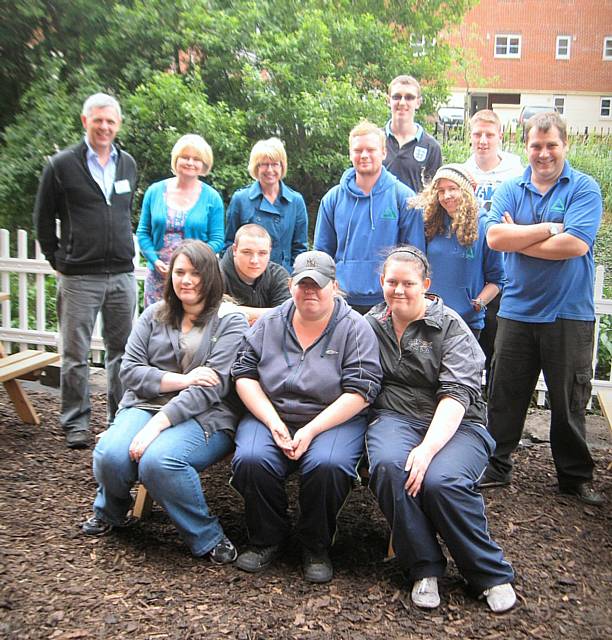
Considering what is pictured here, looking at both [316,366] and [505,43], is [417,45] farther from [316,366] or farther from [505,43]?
[316,366]

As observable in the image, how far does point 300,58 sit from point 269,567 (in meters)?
7.15

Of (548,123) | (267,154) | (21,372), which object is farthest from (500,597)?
(21,372)

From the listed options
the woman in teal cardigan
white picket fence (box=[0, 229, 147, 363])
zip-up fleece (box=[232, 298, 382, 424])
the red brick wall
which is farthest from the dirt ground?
the red brick wall

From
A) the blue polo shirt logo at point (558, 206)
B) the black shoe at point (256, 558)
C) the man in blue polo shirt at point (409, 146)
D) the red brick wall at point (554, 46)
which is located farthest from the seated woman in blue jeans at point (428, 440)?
the red brick wall at point (554, 46)

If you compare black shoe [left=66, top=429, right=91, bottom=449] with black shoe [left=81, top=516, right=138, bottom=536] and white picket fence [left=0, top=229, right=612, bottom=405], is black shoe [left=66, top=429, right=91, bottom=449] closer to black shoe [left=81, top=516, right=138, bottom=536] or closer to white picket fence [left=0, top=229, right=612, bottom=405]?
black shoe [left=81, top=516, right=138, bottom=536]

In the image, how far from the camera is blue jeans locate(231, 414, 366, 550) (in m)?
3.07

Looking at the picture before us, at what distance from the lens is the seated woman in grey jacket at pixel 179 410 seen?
10.5ft

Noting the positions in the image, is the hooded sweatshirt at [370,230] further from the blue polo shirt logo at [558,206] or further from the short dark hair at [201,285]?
the short dark hair at [201,285]

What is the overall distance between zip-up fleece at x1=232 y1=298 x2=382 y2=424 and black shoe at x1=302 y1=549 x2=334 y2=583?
0.60 meters

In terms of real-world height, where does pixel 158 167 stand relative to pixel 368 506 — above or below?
above

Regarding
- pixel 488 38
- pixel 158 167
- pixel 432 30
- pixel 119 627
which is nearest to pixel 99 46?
pixel 158 167

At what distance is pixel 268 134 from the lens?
900 cm

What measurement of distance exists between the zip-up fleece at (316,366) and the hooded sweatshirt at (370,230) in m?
0.81

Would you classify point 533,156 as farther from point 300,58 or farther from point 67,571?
point 300,58
